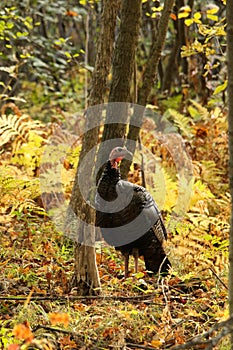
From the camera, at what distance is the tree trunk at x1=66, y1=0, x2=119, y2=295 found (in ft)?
13.4

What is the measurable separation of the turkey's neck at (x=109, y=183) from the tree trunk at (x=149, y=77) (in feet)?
3.25

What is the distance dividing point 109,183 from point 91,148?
1.91 feet

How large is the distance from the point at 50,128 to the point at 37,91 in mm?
4452

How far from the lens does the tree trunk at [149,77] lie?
19.2 feet

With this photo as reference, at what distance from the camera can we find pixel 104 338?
11.0 ft

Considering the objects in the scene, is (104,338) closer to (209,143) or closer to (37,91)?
(209,143)

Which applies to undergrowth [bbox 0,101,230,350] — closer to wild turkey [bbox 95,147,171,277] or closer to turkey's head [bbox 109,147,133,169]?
wild turkey [bbox 95,147,171,277]

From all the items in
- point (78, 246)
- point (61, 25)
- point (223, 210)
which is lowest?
point (223, 210)

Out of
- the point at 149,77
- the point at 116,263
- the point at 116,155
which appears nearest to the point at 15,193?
the point at 116,263

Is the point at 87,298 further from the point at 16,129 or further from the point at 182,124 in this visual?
the point at 182,124

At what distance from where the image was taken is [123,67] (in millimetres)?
5113

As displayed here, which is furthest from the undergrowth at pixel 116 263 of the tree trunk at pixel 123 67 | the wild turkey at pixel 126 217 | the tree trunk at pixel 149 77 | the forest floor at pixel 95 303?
the tree trunk at pixel 123 67

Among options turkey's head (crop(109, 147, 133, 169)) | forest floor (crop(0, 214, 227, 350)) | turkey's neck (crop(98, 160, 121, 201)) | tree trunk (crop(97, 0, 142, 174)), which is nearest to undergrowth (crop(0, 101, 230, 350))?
forest floor (crop(0, 214, 227, 350))

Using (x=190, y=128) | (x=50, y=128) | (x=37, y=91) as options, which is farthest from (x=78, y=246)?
(x=37, y=91)
